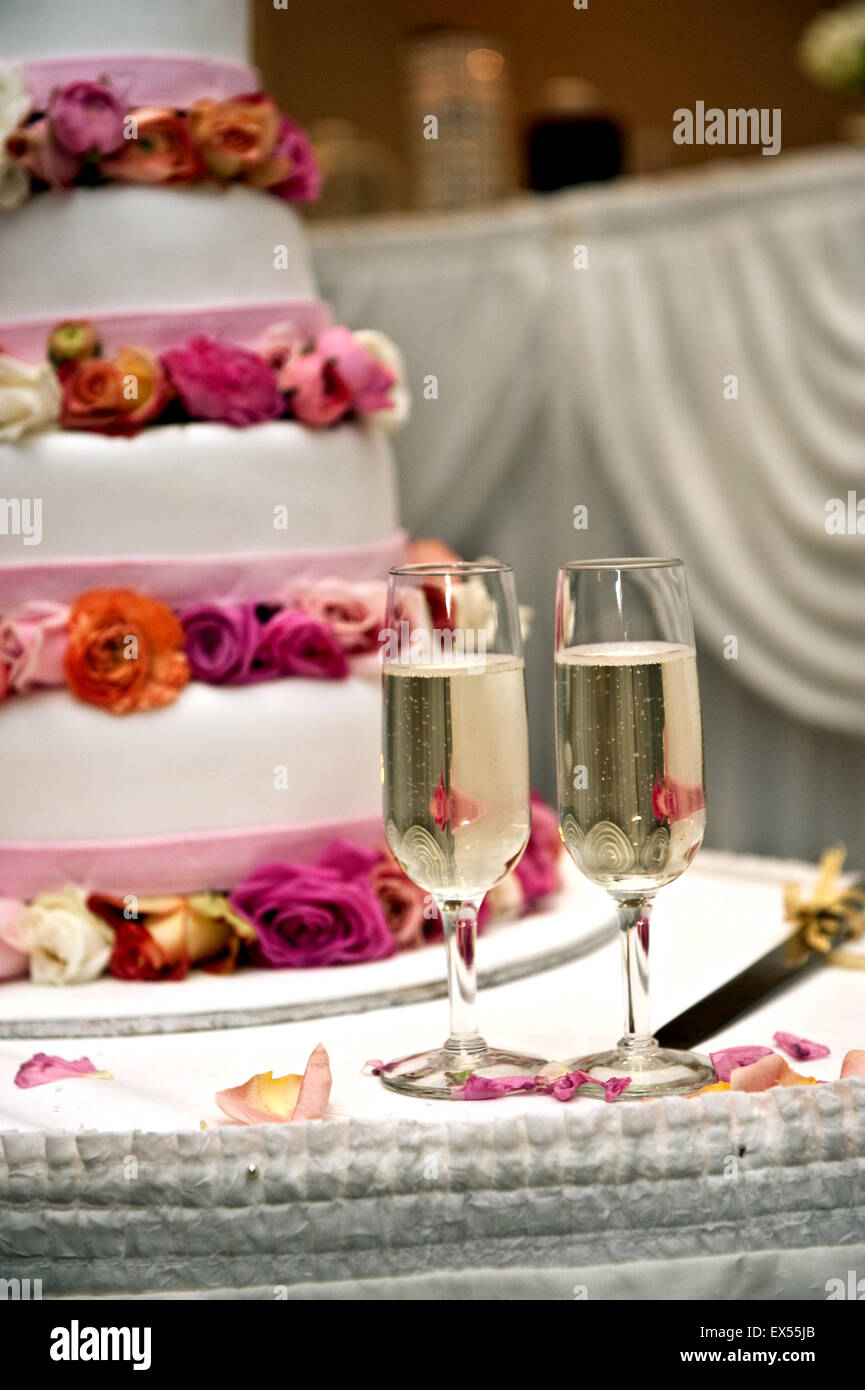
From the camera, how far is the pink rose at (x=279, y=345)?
2045mm

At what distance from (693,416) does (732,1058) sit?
7.17 feet

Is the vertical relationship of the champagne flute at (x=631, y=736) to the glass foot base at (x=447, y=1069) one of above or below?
above

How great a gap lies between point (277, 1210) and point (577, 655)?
530 millimetres

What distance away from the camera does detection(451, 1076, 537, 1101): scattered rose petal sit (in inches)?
55.6

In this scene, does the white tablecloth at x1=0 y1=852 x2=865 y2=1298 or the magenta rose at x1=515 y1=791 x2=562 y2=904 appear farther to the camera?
the magenta rose at x1=515 y1=791 x2=562 y2=904

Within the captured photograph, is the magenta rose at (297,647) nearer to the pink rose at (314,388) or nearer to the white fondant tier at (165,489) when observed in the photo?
the white fondant tier at (165,489)

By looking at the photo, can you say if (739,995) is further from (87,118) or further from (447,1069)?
(87,118)

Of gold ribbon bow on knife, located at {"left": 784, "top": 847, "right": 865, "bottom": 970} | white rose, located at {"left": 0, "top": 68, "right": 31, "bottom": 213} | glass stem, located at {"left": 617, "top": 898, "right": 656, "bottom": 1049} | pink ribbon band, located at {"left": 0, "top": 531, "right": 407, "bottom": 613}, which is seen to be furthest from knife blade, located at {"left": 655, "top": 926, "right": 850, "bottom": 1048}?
white rose, located at {"left": 0, "top": 68, "right": 31, "bottom": 213}

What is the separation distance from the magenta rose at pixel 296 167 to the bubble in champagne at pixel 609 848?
3.78ft

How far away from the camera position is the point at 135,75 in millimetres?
2021

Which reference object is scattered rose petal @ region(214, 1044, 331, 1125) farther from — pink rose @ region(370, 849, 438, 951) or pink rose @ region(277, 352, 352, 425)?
pink rose @ region(277, 352, 352, 425)

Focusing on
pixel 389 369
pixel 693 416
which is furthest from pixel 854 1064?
pixel 693 416

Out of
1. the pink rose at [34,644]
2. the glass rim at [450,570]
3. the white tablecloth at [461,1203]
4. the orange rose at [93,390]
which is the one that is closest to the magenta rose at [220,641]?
the pink rose at [34,644]

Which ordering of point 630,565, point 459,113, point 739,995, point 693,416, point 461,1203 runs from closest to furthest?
point 461,1203
point 630,565
point 739,995
point 693,416
point 459,113
